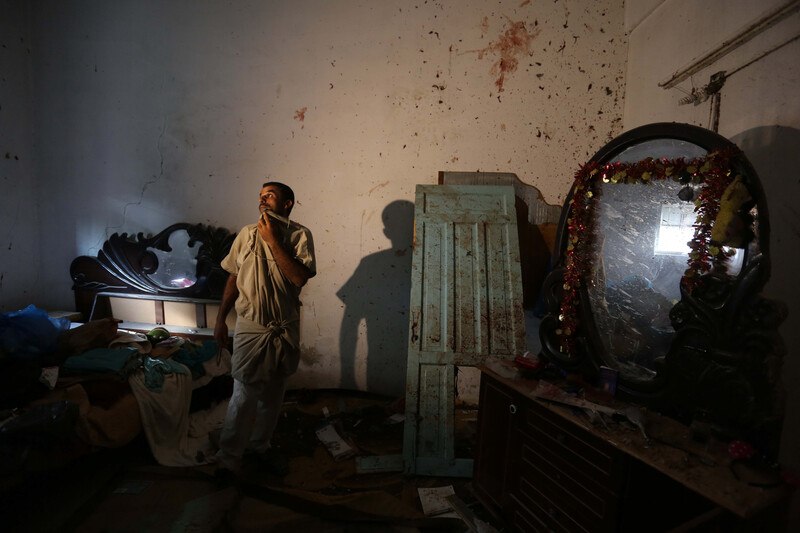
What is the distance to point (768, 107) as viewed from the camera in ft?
5.94

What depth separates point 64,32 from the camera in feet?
11.2

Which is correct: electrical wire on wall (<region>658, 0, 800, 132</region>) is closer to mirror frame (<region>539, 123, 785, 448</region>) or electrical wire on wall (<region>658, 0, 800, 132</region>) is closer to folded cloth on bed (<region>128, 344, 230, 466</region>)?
mirror frame (<region>539, 123, 785, 448</region>)

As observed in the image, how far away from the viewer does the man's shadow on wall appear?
331 centimetres

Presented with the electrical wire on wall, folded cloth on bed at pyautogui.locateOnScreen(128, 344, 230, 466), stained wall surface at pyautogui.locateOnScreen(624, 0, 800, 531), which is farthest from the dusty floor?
the electrical wire on wall

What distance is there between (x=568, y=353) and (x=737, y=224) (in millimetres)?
868

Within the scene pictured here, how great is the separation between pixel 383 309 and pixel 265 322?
1293mm

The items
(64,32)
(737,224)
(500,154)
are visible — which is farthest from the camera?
(64,32)

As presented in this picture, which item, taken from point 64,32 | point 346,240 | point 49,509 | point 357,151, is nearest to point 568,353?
point 346,240

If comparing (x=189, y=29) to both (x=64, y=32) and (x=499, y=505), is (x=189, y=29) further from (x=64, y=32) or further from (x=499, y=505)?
(x=499, y=505)

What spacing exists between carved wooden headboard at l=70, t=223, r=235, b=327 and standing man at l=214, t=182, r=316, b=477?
1.03 meters

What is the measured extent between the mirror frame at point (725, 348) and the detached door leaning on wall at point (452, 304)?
3.22ft

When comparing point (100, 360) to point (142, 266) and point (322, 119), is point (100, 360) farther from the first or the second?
point (322, 119)

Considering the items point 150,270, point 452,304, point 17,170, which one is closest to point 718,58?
point 452,304

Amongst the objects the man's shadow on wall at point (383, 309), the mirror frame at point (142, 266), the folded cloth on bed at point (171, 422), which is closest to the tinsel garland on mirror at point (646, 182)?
the man's shadow on wall at point (383, 309)
